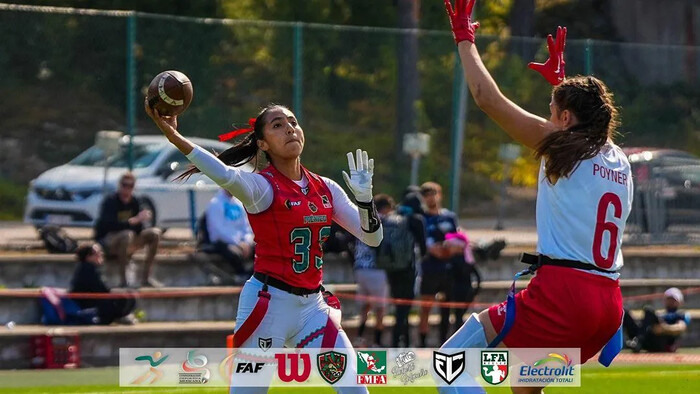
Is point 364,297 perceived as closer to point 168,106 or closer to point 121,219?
point 121,219

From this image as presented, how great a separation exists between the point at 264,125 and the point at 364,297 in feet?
23.3

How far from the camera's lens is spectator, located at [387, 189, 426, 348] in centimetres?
1426

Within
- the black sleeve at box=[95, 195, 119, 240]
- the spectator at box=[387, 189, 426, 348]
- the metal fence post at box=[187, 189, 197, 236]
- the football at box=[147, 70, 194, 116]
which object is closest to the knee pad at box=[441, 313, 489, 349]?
the football at box=[147, 70, 194, 116]

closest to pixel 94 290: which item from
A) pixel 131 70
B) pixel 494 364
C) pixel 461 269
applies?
pixel 131 70

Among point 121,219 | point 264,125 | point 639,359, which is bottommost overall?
point 639,359

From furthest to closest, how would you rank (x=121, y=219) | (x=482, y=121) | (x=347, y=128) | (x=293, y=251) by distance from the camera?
(x=482, y=121) → (x=347, y=128) → (x=121, y=219) → (x=293, y=251)

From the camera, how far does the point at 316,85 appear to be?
16578 millimetres

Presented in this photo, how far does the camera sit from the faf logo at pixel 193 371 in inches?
421

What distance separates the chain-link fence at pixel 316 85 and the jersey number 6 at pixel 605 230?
32.4 ft

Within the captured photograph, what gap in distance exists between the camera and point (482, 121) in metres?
18.0

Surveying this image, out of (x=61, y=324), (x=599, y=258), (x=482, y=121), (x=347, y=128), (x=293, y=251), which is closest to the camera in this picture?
(x=599, y=258)

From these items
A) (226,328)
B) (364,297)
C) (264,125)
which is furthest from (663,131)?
(264,125)

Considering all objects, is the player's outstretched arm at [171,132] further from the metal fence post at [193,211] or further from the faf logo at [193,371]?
the metal fence post at [193,211]

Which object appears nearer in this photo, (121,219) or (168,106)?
(168,106)
